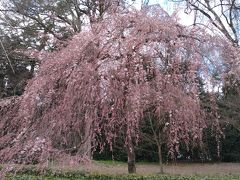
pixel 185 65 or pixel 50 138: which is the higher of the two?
pixel 185 65

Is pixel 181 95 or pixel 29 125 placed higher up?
pixel 181 95

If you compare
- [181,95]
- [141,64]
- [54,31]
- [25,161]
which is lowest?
[25,161]

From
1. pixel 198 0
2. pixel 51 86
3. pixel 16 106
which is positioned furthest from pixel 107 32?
pixel 198 0

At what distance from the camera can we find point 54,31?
14.8 m

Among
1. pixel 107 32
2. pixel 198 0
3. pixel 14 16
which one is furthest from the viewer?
pixel 14 16

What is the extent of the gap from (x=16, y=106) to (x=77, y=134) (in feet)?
5.32

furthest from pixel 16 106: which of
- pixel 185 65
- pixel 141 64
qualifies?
pixel 185 65

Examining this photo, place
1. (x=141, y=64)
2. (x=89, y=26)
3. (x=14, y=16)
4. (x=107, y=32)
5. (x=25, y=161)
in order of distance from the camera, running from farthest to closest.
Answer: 1. (x=14, y=16)
2. (x=89, y=26)
3. (x=107, y=32)
4. (x=141, y=64)
5. (x=25, y=161)

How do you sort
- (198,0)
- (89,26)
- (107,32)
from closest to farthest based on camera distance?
(107,32)
(89,26)
(198,0)

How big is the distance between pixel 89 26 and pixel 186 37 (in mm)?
1434

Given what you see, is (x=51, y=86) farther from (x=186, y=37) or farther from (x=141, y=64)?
(x=186, y=37)

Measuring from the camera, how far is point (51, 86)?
525cm

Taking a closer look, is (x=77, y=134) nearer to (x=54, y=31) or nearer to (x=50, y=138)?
(x=50, y=138)

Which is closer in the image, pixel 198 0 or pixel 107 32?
pixel 107 32
